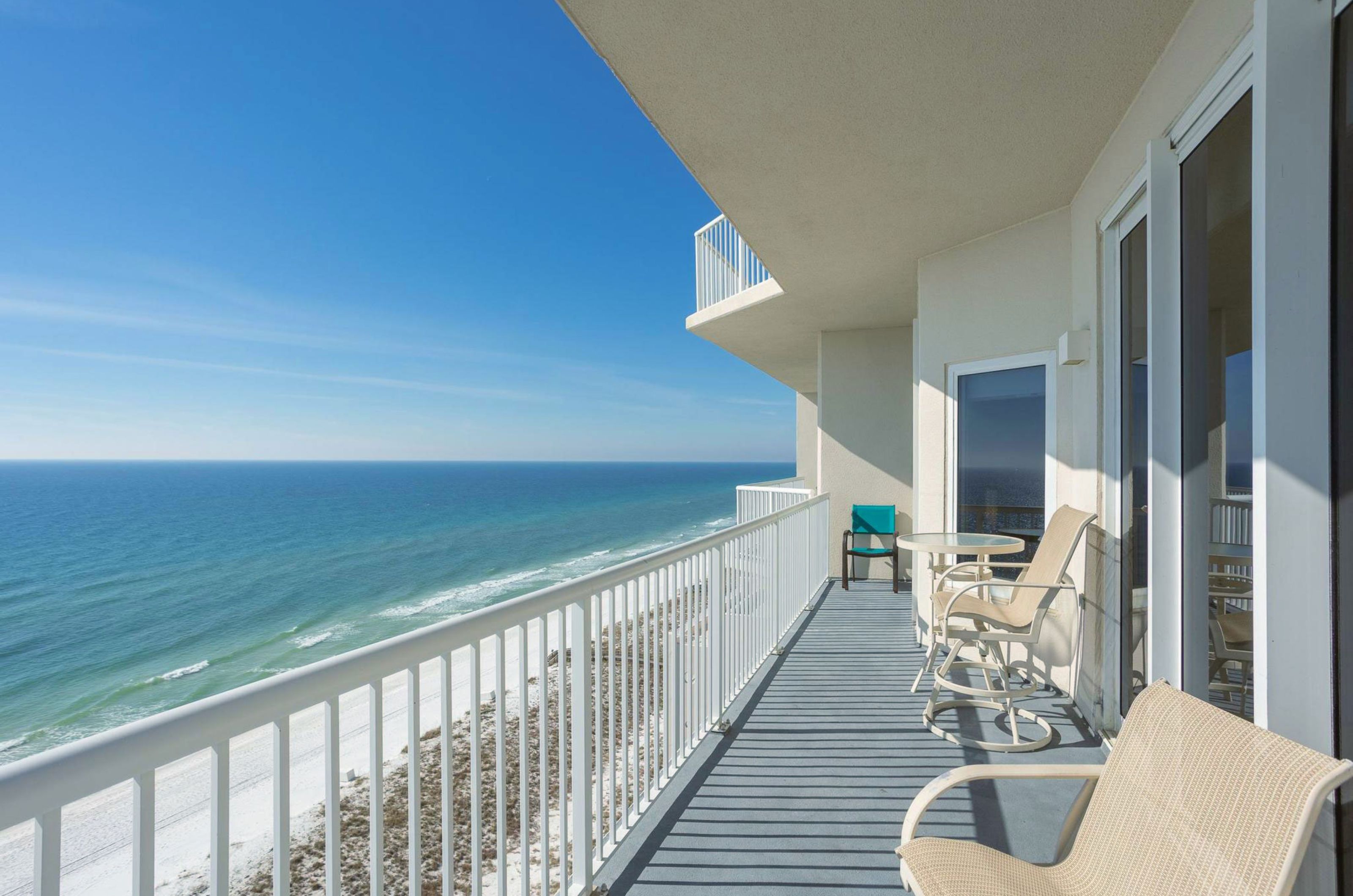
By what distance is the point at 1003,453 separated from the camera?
4441 millimetres

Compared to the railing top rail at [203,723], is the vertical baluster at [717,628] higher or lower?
lower

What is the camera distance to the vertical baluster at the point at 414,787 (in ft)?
4.00

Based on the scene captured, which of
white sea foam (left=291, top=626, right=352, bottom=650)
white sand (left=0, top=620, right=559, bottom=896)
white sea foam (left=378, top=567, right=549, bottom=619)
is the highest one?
white sand (left=0, top=620, right=559, bottom=896)

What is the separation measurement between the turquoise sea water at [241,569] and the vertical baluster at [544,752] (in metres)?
11.5

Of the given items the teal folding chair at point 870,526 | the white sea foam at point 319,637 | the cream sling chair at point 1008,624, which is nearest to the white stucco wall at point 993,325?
the cream sling chair at point 1008,624

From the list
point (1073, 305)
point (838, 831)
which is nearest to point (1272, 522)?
point (838, 831)

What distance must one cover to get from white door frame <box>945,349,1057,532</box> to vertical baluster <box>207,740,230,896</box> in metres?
4.17

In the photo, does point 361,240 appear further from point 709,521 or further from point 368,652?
point 368,652

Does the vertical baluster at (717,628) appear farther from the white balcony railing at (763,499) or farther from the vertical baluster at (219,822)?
the white balcony railing at (763,499)

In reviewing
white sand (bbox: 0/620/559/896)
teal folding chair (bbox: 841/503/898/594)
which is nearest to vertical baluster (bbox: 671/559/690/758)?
white sand (bbox: 0/620/559/896)

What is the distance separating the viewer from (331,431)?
50.9m

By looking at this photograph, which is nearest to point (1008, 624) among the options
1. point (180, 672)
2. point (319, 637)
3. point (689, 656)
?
point (689, 656)

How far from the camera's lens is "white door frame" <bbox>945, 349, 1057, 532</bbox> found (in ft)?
12.9

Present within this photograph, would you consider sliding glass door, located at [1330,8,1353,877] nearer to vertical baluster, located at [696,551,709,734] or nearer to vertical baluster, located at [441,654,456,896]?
vertical baluster, located at [441,654,456,896]
